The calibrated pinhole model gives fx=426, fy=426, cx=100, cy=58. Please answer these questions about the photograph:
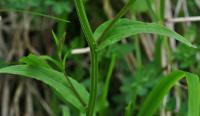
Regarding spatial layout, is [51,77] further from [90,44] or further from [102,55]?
[102,55]

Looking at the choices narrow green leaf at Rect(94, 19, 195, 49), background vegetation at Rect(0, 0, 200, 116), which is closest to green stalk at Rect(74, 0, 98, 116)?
narrow green leaf at Rect(94, 19, 195, 49)

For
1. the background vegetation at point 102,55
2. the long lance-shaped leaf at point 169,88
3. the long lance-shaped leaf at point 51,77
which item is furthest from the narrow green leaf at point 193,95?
the background vegetation at point 102,55

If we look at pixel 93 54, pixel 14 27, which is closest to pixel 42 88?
pixel 14 27

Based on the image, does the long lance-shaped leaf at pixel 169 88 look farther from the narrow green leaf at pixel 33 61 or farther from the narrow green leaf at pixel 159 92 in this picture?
the narrow green leaf at pixel 33 61

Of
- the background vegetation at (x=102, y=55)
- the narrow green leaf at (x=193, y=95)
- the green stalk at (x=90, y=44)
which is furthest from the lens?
the background vegetation at (x=102, y=55)

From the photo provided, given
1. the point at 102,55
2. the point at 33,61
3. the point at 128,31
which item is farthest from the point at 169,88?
the point at 102,55

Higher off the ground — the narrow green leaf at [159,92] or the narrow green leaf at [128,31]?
the narrow green leaf at [128,31]

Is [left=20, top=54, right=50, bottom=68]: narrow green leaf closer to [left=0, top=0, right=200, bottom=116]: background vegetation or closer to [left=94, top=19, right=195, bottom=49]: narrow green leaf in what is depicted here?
[left=94, top=19, right=195, bottom=49]: narrow green leaf
